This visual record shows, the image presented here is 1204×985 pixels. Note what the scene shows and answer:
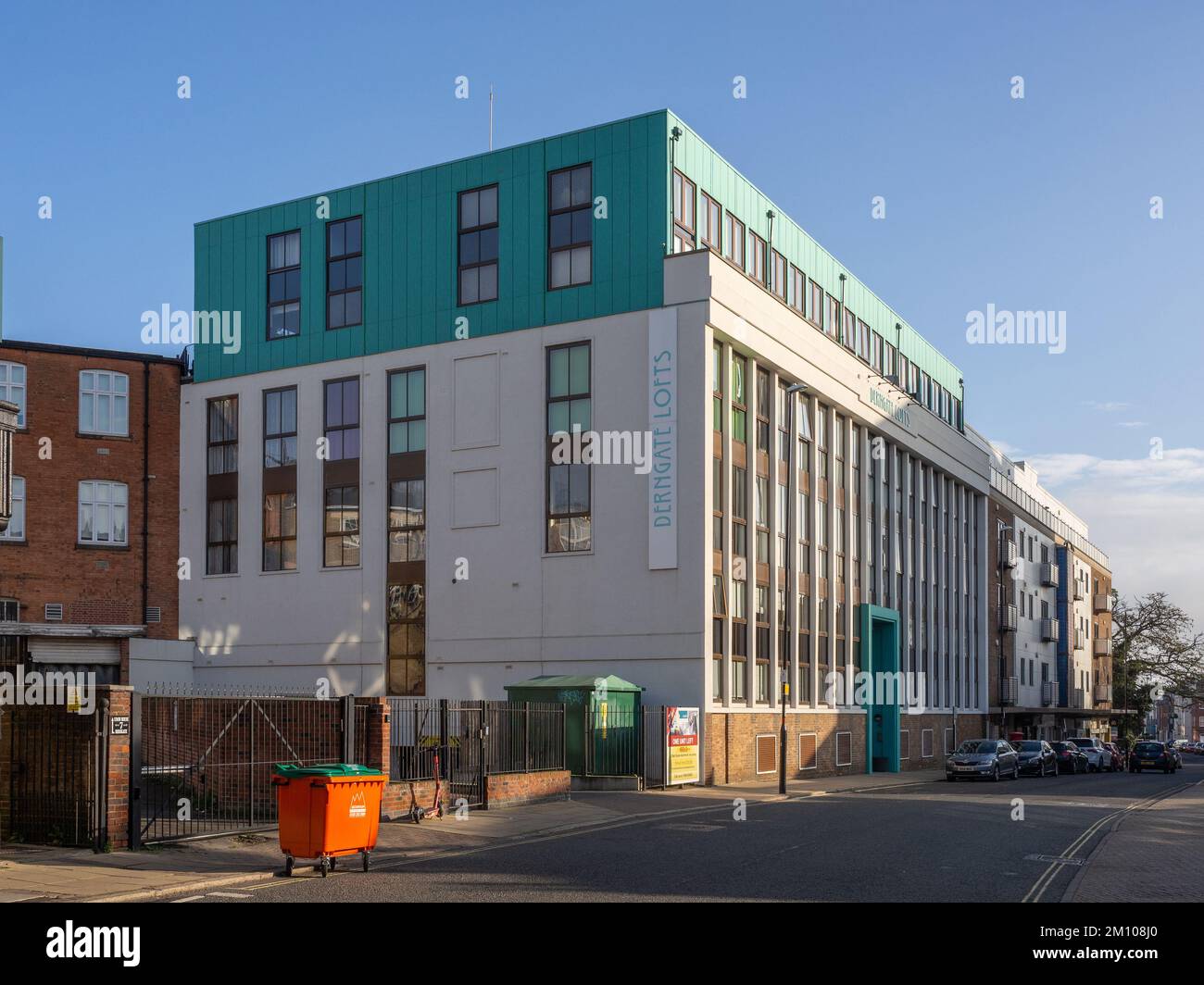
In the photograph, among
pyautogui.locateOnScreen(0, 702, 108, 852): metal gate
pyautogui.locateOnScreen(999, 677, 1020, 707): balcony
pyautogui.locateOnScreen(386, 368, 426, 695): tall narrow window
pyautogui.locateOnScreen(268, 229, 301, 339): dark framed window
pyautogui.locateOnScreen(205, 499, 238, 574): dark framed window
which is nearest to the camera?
pyautogui.locateOnScreen(0, 702, 108, 852): metal gate

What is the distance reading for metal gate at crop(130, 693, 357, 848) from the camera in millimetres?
19344

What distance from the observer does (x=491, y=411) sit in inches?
1473

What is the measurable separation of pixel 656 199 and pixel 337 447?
41.2 feet

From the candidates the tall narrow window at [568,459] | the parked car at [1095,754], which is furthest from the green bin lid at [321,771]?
the parked car at [1095,754]

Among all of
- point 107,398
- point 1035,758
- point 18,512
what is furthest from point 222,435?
point 1035,758

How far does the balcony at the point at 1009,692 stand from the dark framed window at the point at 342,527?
36.7m

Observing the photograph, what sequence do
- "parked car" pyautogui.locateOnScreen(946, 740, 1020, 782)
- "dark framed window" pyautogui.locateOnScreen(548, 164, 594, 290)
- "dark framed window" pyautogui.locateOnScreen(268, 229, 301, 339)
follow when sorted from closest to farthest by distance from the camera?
1. "dark framed window" pyautogui.locateOnScreen(548, 164, 594, 290)
2. "parked car" pyautogui.locateOnScreen(946, 740, 1020, 782)
3. "dark framed window" pyautogui.locateOnScreen(268, 229, 301, 339)

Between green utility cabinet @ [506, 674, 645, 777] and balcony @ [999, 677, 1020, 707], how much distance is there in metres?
37.0

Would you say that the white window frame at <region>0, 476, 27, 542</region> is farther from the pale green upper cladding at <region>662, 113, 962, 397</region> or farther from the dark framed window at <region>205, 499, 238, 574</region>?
the pale green upper cladding at <region>662, 113, 962, 397</region>

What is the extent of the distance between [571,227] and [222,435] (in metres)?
14.1

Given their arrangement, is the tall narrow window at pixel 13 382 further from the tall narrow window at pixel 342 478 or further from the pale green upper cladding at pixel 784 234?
→ the pale green upper cladding at pixel 784 234

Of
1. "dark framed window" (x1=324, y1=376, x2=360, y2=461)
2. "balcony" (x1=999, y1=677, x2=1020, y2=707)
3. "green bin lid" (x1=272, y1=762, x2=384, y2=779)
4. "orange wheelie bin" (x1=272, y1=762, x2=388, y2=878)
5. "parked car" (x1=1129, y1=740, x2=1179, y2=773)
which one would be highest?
"dark framed window" (x1=324, y1=376, x2=360, y2=461)

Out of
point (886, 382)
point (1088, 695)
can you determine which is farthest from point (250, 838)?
point (1088, 695)

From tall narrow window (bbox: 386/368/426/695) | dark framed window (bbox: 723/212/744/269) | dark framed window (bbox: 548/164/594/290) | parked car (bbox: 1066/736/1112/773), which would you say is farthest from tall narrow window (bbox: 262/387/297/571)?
parked car (bbox: 1066/736/1112/773)
